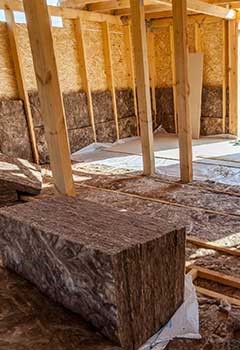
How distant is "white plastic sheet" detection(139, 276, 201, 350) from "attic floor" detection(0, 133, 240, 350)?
0.08ft

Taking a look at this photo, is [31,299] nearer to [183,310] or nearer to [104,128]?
[183,310]

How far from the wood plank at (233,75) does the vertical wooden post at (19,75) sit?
3.74m

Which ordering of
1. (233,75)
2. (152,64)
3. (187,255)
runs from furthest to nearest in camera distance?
(152,64) → (233,75) → (187,255)

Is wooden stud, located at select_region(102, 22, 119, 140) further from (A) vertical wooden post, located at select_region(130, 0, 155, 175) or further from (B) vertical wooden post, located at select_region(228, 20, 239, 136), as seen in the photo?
(A) vertical wooden post, located at select_region(130, 0, 155, 175)

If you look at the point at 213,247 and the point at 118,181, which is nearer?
the point at 213,247

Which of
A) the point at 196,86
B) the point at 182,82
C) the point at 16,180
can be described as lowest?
the point at 16,180

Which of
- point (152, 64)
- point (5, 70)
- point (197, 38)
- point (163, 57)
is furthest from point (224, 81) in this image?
point (5, 70)

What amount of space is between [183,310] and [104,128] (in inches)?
215

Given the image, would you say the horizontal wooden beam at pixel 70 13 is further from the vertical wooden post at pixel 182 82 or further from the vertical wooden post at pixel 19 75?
the vertical wooden post at pixel 182 82

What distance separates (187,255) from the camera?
2.28 m

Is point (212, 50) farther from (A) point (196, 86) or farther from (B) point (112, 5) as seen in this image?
(B) point (112, 5)

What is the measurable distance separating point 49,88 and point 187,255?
1.43 meters

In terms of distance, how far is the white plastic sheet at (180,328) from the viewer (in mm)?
1205

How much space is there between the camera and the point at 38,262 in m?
1.25
